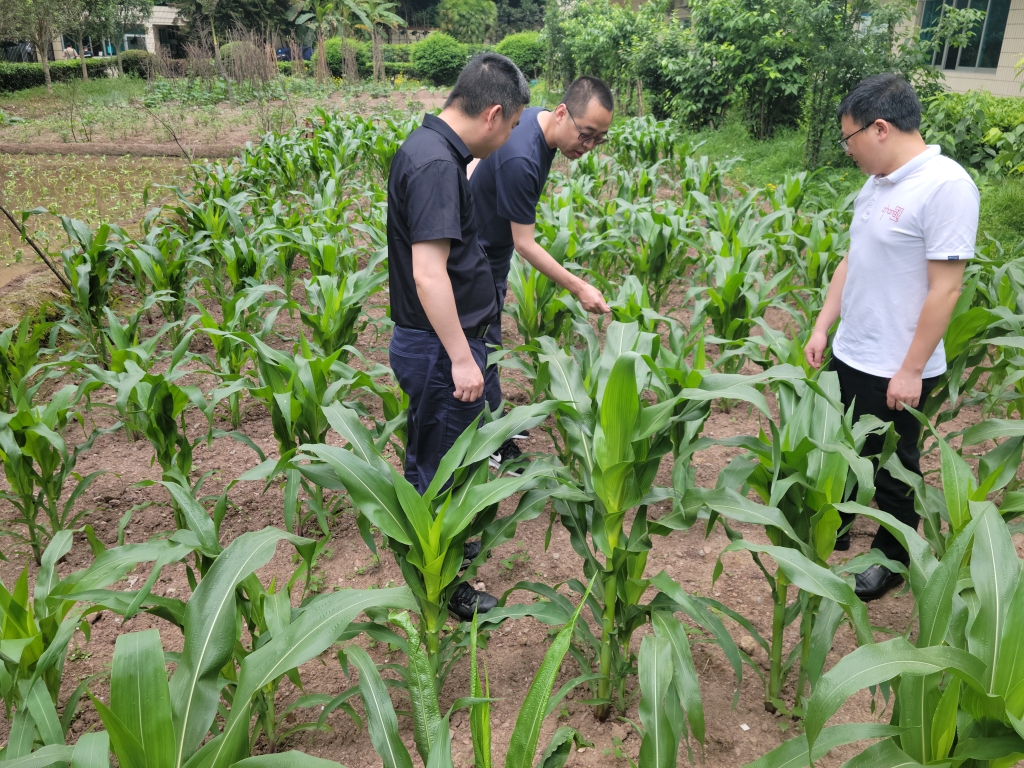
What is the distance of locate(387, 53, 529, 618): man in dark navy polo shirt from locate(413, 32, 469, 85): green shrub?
29048 millimetres

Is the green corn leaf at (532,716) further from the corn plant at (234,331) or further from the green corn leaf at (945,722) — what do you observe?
the corn plant at (234,331)

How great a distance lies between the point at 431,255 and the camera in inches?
82.4

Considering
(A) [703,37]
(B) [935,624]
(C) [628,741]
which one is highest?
(A) [703,37]

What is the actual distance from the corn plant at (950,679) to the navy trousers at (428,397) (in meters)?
1.36

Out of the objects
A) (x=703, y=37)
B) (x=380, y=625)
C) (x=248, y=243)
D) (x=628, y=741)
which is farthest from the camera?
(x=703, y=37)

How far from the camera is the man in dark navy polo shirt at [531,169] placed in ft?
8.65

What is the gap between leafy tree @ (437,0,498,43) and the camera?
124 ft

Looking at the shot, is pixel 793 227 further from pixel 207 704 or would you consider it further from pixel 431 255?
pixel 207 704

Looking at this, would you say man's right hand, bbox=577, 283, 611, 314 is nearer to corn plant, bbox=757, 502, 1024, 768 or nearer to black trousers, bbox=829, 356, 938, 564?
black trousers, bbox=829, 356, 938, 564

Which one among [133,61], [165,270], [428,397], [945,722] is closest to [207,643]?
[428,397]

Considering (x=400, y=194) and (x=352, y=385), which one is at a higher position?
(x=400, y=194)

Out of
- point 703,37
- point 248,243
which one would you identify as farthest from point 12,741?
point 703,37

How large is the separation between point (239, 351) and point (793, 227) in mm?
3692

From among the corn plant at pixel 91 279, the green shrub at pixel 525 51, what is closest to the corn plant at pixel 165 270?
the corn plant at pixel 91 279
